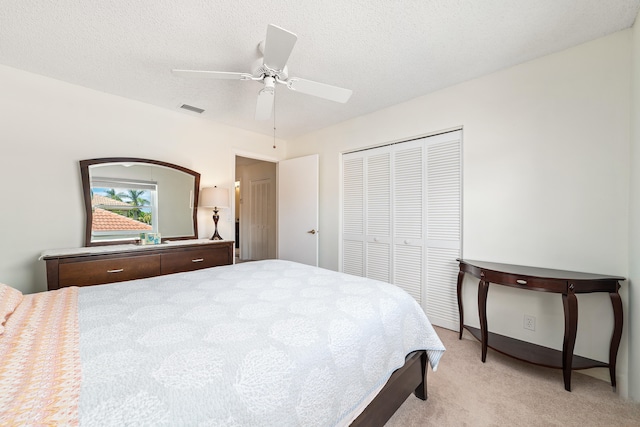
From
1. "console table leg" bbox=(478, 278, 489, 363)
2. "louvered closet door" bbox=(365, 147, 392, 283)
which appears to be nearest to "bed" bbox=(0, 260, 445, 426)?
"console table leg" bbox=(478, 278, 489, 363)

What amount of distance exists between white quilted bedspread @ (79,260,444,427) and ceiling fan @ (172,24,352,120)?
137 cm

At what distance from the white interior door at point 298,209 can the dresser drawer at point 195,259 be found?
1.08 m

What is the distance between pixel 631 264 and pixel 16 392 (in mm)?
3034

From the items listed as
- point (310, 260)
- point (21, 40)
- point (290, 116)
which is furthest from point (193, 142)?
point (310, 260)

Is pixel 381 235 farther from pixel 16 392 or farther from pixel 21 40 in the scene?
pixel 21 40

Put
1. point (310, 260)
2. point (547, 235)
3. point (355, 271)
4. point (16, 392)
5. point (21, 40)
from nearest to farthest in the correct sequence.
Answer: point (16, 392), point (21, 40), point (547, 235), point (355, 271), point (310, 260)

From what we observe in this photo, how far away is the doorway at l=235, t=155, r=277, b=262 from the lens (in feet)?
18.4

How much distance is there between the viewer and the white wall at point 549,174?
183cm

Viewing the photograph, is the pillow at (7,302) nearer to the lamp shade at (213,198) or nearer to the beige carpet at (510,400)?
the beige carpet at (510,400)

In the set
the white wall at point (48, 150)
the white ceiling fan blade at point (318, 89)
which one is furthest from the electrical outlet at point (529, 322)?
the white wall at point (48, 150)

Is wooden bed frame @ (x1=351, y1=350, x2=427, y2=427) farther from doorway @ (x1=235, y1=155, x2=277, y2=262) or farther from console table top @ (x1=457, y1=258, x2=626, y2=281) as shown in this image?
doorway @ (x1=235, y1=155, x2=277, y2=262)

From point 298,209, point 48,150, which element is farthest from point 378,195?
point 48,150

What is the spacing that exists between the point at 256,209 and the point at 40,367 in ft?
17.4

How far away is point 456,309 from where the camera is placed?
2.60 metres
